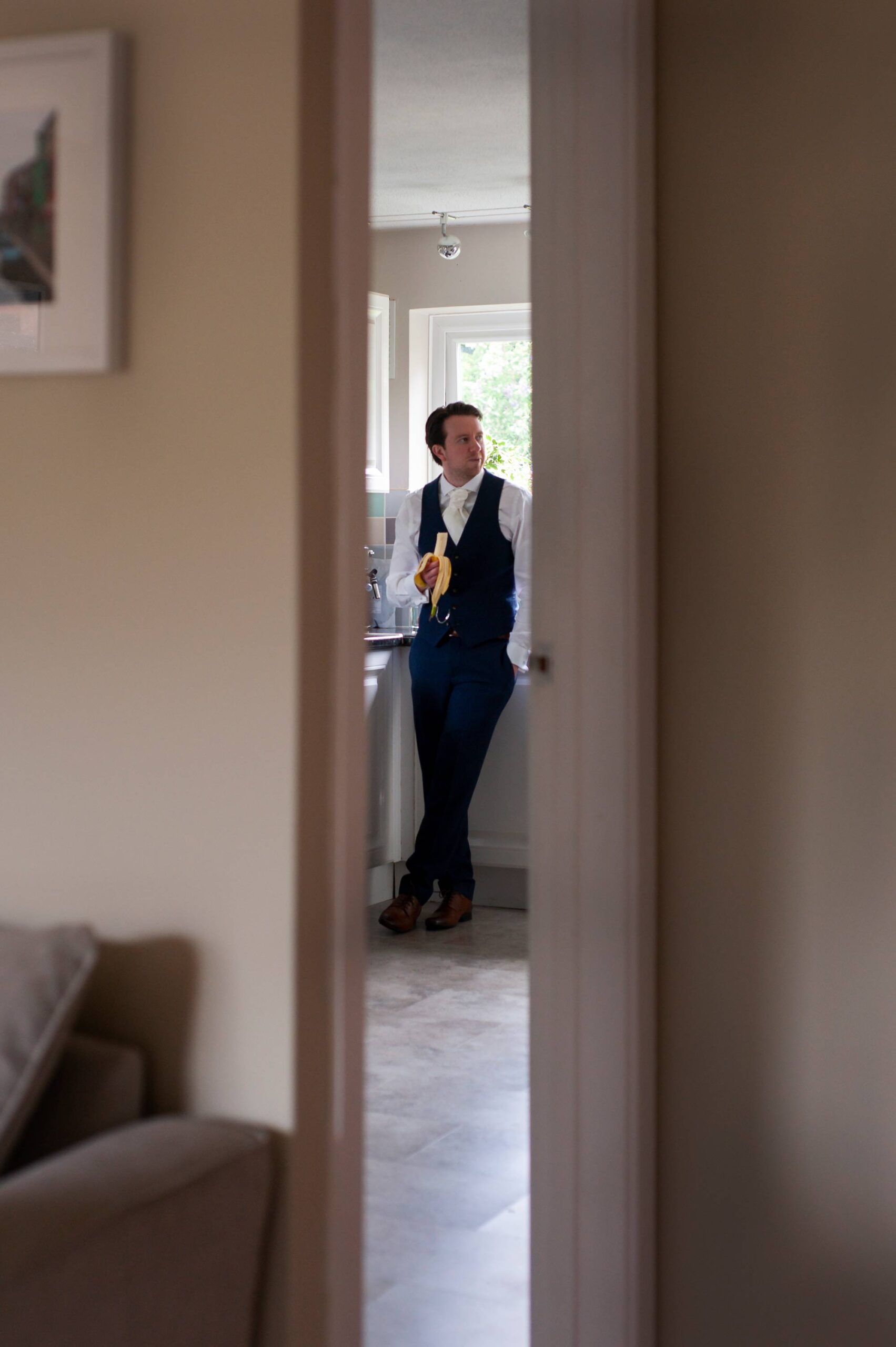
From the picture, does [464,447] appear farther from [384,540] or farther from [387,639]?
[384,540]

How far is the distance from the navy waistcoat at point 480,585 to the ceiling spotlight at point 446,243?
1113 mm

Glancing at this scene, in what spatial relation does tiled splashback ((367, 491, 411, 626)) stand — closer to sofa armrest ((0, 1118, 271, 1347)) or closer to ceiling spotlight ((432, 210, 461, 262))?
ceiling spotlight ((432, 210, 461, 262))

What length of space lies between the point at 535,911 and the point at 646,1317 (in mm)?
604

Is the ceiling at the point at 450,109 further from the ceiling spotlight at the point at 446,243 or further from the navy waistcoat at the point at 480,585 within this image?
the navy waistcoat at the point at 480,585

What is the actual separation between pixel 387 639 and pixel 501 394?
1300mm

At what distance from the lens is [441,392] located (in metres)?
5.36

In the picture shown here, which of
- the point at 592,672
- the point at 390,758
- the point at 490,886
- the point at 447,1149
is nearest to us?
the point at 592,672

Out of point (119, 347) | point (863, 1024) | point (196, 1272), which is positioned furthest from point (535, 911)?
point (119, 347)

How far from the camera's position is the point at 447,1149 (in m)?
2.63

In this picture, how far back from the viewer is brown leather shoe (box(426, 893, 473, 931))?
4441 millimetres

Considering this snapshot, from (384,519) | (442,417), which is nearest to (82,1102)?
(442,417)

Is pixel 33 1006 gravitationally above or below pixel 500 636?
below

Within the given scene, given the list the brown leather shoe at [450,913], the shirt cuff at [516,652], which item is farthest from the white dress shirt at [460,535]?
the brown leather shoe at [450,913]

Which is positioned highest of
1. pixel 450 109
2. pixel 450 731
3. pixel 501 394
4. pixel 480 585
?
pixel 450 109
